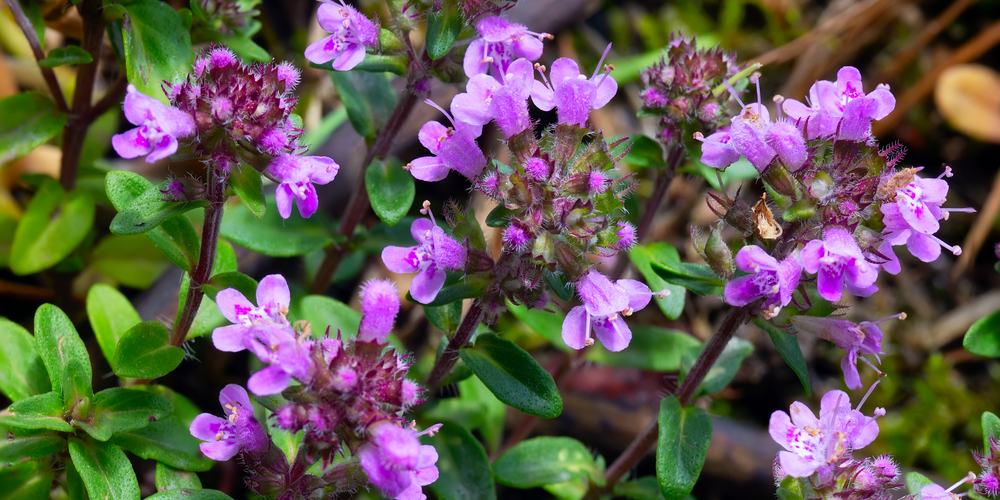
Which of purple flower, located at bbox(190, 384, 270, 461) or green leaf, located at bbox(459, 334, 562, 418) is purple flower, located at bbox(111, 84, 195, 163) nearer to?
purple flower, located at bbox(190, 384, 270, 461)

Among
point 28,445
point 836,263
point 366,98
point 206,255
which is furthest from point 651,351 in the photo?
A: point 28,445

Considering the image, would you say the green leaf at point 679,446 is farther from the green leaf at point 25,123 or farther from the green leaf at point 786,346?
the green leaf at point 25,123

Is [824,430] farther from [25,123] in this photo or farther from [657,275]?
[25,123]

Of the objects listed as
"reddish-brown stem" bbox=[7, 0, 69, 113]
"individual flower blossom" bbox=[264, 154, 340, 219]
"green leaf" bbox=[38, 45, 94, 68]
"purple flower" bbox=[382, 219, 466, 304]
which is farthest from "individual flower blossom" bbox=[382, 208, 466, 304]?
"reddish-brown stem" bbox=[7, 0, 69, 113]

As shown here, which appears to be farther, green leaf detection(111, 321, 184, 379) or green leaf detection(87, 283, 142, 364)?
green leaf detection(87, 283, 142, 364)

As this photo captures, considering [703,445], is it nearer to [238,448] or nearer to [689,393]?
[689,393]

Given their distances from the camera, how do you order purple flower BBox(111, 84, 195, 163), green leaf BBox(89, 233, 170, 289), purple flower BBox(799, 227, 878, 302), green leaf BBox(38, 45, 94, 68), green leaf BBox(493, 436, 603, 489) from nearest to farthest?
purple flower BBox(111, 84, 195, 163) → purple flower BBox(799, 227, 878, 302) → green leaf BBox(38, 45, 94, 68) → green leaf BBox(493, 436, 603, 489) → green leaf BBox(89, 233, 170, 289)
